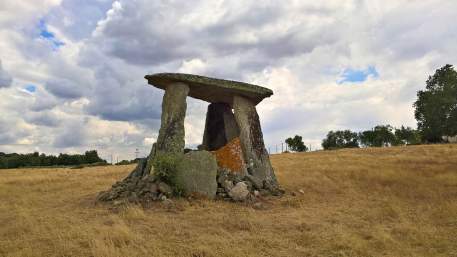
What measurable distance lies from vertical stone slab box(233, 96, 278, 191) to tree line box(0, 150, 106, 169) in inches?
1792

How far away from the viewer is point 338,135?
7475 centimetres

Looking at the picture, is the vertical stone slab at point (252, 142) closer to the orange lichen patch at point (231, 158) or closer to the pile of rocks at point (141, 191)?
the orange lichen patch at point (231, 158)

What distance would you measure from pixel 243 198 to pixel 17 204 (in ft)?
25.2

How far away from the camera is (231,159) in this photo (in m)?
14.6

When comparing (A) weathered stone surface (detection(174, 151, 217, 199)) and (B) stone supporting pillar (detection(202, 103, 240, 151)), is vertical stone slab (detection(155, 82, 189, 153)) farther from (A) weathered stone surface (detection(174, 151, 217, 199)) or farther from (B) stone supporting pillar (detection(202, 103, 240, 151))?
(B) stone supporting pillar (detection(202, 103, 240, 151))

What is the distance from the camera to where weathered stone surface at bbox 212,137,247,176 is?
1452 centimetres

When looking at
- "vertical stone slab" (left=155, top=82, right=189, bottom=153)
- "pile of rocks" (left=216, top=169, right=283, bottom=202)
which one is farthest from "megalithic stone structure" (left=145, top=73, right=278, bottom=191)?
"vertical stone slab" (left=155, top=82, right=189, bottom=153)

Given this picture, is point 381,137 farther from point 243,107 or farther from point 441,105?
point 243,107

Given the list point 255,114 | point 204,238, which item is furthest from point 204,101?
point 204,238

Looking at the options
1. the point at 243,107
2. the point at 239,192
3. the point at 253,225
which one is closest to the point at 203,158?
the point at 239,192

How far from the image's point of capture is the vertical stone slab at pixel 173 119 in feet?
47.1

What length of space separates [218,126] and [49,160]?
1939 inches

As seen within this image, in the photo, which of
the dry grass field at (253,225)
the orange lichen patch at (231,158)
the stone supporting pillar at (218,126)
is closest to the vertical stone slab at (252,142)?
the orange lichen patch at (231,158)

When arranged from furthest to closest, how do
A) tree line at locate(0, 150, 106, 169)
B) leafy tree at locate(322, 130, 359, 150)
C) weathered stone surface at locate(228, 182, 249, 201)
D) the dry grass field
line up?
leafy tree at locate(322, 130, 359, 150), tree line at locate(0, 150, 106, 169), weathered stone surface at locate(228, 182, 249, 201), the dry grass field
